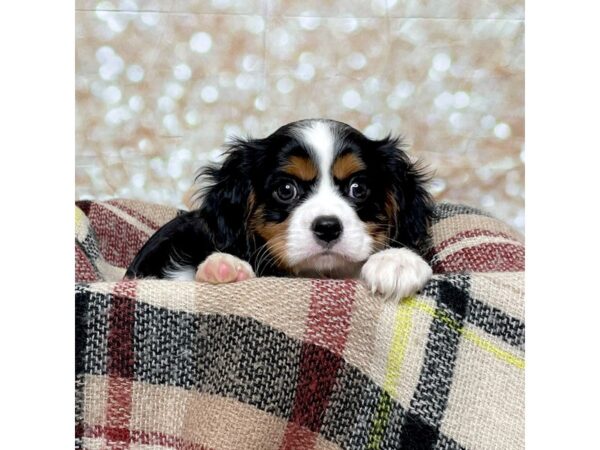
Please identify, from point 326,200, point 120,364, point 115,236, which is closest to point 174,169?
point 115,236

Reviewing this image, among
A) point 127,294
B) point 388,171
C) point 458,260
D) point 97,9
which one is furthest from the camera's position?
point 97,9

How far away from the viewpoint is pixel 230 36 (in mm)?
2703

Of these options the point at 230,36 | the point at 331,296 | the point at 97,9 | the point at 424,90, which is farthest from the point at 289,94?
the point at 331,296

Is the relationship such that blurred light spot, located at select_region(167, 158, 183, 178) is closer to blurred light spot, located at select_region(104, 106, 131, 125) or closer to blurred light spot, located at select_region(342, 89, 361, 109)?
blurred light spot, located at select_region(104, 106, 131, 125)

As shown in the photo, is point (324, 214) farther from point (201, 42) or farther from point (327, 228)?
point (201, 42)

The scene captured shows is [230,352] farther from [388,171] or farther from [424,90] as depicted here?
[424,90]

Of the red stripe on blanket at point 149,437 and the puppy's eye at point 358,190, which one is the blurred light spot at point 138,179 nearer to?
the puppy's eye at point 358,190

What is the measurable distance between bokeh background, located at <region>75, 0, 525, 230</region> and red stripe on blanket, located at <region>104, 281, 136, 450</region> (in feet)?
4.36

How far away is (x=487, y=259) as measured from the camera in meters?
1.80

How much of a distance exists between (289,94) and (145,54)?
1.67ft

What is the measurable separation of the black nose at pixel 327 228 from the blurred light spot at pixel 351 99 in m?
1.10

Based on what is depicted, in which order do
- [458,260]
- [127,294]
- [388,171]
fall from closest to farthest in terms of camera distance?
[127,294]
[458,260]
[388,171]

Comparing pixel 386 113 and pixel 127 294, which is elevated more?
pixel 386 113

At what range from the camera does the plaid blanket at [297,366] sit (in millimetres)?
1383
